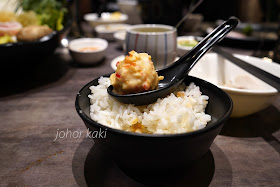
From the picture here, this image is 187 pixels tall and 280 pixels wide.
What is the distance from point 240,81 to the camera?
1347mm

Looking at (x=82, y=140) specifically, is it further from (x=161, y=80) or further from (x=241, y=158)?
(x=241, y=158)

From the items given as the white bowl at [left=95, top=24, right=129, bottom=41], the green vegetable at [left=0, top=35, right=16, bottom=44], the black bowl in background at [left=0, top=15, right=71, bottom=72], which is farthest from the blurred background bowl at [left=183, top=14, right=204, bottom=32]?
the green vegetable at [left=0, top=35, right=16, bottom=44]

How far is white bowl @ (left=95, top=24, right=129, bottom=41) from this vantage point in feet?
9.66

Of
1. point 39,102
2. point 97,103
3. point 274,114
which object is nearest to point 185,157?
point 97,103

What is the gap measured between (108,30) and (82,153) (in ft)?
7.65

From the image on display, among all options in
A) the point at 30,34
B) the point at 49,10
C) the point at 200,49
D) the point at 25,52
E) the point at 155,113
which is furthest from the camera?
the point at 49,10

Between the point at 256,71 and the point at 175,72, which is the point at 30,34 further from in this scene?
the point at 256,71

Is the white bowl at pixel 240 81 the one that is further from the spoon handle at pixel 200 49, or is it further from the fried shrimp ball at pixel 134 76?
the fried shrimp ball at pixel 134 76

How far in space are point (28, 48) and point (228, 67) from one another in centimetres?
140

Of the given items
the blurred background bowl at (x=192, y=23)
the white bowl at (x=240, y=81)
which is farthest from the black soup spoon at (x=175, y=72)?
the blurred background bowl at (x=192, y=23)

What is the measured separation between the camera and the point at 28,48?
5.05 feet

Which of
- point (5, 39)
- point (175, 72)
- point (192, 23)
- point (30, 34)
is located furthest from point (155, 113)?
point (192, 23)

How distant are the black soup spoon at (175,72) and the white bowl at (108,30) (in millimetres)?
1880

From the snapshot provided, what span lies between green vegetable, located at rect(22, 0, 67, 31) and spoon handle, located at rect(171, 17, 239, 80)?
65.7 inches
